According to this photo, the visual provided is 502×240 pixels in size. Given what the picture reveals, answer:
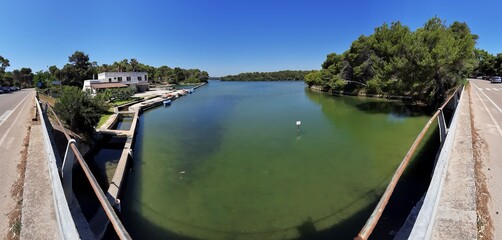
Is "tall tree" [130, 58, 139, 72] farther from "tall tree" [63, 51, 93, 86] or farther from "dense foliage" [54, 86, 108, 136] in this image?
"dense foliage" [54, 86, 108, 136]

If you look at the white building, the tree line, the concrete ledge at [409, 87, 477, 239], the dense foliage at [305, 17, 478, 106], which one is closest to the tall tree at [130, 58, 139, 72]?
the tree line

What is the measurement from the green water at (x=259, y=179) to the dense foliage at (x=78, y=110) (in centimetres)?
304

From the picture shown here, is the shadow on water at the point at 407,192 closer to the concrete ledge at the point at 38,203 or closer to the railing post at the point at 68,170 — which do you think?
the concrete ledge at the point at 38,203

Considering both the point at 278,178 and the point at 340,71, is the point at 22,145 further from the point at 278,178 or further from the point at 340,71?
the point at 340,71

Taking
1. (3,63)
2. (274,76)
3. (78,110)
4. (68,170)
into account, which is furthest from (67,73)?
(274,76)

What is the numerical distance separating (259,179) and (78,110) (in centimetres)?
1062

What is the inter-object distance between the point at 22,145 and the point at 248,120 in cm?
1726

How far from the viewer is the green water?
746cm

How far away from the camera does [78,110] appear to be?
13438 millimetres

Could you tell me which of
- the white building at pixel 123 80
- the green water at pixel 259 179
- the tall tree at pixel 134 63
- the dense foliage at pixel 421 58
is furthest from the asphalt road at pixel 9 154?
the tall tree at pixel 134 63

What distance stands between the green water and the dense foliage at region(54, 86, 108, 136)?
304 cm

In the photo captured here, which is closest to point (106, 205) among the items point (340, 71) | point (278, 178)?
point (278, 178)

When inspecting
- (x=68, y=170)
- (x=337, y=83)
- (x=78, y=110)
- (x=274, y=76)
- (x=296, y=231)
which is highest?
(x=274, y=76)

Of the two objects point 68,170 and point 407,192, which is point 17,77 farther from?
point 407,192
